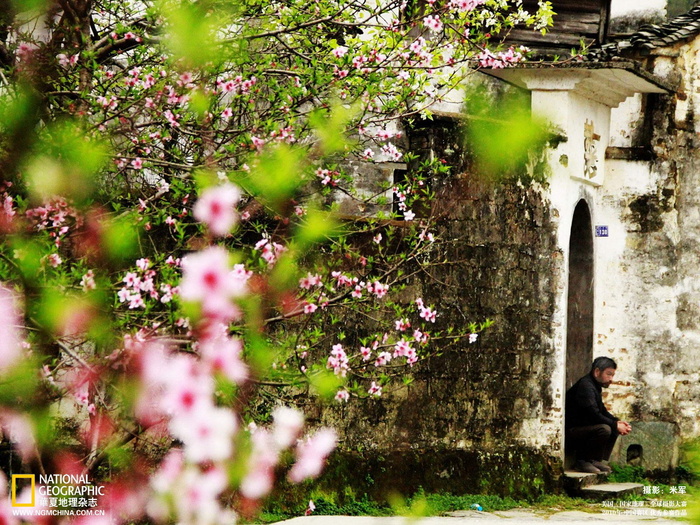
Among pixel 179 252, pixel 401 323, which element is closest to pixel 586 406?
pixel 401 323

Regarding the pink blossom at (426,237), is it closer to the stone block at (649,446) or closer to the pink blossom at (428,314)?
the pink blossom at (428,314)

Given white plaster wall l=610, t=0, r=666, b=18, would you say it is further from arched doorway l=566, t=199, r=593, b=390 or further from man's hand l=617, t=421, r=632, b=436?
man's hand l=617, t=421, r=632, b=436

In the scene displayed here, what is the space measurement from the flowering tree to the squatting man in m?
1.79

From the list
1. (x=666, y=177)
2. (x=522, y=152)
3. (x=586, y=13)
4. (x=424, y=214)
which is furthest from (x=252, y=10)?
(x=586, y=13)

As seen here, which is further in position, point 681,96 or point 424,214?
point 681,96

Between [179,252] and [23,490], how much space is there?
3045mm

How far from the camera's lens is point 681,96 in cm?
1174

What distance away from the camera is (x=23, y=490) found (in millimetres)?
5496

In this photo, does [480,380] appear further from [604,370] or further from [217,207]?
[217,207]

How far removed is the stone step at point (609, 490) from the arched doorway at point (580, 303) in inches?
52.8

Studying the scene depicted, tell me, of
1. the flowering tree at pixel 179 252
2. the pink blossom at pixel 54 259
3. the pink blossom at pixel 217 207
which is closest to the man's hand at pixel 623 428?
the flowering tree at pixel 179 252

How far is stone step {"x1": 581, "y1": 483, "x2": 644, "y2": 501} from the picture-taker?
977 centimetres

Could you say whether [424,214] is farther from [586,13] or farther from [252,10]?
[586,13]

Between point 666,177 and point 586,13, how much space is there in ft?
11.0
